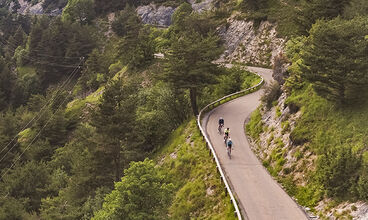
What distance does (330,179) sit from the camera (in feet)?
55.9

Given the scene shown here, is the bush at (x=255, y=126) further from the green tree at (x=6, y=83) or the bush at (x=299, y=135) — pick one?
the green tree at (x=6, y=83)

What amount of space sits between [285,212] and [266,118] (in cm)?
1281

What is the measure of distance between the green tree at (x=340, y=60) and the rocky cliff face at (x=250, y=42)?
31.5 meters

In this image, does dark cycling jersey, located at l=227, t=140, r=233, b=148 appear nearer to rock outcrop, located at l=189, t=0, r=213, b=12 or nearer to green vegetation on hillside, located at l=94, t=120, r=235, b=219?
green vegetation on hillside, located at l=94, t=120, r=235, b=219

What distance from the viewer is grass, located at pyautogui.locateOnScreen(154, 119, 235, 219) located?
2081 cm

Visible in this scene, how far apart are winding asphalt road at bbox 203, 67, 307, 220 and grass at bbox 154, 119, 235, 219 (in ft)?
3.20

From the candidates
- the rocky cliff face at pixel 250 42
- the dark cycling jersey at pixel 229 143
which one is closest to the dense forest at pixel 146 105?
the rocky cliff face at pixel 250 42

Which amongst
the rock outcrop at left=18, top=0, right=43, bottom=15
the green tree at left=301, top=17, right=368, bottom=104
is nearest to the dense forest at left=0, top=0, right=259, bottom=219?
the green tree at left=301, top=17, right=368, bottom=104

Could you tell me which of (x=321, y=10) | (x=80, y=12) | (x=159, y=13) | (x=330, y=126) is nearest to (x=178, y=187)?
(x=330, y=126)

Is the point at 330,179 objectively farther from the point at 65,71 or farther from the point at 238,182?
the point at 65,71

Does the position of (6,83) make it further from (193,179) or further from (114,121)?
(193,179)

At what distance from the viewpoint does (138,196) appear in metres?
17.2

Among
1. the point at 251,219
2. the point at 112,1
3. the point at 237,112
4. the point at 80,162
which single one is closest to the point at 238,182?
the point at 251,219

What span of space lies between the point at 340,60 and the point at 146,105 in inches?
1082
